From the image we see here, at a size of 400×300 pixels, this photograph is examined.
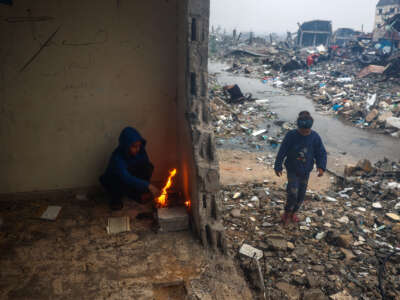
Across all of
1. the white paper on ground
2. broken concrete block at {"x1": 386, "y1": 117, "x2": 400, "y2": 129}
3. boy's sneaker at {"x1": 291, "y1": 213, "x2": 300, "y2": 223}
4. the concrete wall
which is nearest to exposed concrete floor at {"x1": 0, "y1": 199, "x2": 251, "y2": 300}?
the white paper on ground

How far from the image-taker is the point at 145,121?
164 inches

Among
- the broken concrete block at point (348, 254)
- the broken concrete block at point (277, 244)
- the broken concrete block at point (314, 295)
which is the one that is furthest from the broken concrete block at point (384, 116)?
the broken concrete block at point (314, 295)

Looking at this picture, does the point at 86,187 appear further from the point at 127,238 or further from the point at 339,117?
the point at 339,117

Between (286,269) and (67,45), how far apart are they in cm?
371

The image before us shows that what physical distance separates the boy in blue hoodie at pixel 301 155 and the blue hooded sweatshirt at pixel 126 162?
2.00 metres

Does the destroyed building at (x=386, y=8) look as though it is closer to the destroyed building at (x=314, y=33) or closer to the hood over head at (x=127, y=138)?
the destroyed building at (x=314, y=33)

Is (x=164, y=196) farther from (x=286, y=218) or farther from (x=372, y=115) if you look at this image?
(x=372, y=115)

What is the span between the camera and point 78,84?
3.90m

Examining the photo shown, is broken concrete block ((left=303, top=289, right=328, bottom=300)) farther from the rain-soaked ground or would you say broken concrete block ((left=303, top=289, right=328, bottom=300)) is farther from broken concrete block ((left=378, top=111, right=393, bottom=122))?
broken concrete block ((left=378, top=111, right=393, bottom=122))

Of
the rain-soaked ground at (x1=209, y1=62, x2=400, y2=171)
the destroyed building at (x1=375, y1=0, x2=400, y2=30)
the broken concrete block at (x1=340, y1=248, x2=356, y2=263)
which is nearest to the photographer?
the broken concrete block at (x1=340, y1=248, x2=356, y2=263)

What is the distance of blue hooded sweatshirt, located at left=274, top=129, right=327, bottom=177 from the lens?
443cm

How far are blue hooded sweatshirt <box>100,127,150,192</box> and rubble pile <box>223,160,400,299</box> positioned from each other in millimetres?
1506

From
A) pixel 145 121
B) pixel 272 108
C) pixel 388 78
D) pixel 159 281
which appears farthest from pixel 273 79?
pixel 159 281

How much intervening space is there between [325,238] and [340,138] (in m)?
5.50
